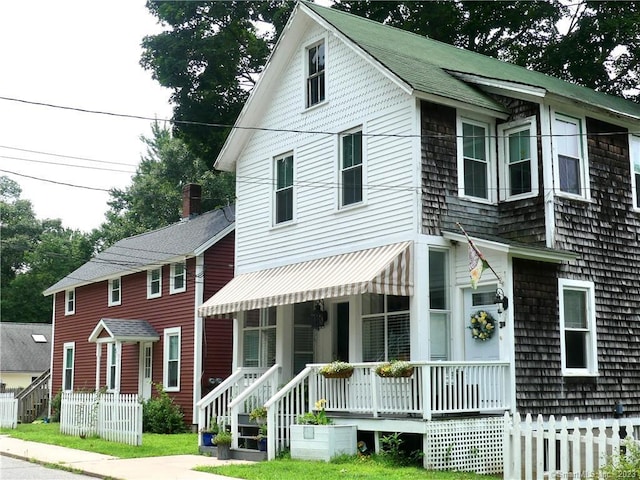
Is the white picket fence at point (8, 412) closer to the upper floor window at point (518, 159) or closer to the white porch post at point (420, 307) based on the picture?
the white porch post at point (420, 307)

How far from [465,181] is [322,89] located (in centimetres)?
442

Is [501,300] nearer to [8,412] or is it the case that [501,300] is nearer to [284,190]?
[284,190]

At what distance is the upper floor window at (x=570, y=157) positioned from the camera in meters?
17.7

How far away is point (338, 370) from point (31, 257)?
173ft

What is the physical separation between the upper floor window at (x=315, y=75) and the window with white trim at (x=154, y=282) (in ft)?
37.1

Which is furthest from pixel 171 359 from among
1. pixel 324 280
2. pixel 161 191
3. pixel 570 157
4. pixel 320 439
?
pixel 161 191

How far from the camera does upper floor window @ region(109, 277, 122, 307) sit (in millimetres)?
32219

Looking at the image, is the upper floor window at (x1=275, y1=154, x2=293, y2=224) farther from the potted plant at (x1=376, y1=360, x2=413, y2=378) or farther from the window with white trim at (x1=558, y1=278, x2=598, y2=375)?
the window with white trim at (x1=558, y1=278, x2=598, y2=375)

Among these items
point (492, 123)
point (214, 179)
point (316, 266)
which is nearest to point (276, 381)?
point (316, 266)

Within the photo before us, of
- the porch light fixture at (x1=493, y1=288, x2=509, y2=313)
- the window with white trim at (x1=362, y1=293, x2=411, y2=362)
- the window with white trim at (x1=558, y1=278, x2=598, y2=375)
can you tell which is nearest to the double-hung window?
the window with white trim at (x1=362, y1=293, x2=411, y2=362)

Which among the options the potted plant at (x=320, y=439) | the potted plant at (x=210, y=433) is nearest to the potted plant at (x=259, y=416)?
the potted plant at (x=210, y=433)

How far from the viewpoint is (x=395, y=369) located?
597 inches

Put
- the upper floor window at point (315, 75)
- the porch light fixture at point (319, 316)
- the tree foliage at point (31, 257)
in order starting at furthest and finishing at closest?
the tree foliage at point (31, 257), the upper floor window at point (315, 75), the porch light fixture at point (319, 316)

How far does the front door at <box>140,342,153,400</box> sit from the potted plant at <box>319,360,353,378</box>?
1384 cm
